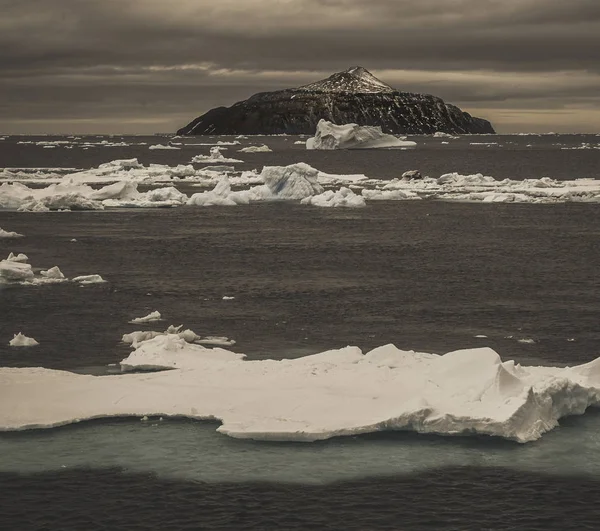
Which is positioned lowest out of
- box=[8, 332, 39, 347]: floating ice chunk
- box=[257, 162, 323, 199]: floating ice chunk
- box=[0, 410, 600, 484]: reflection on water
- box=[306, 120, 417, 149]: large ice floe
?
box=[0, 410, 600, 484]: reflection on water

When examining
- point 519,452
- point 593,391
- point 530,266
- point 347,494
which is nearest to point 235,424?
point 347,494

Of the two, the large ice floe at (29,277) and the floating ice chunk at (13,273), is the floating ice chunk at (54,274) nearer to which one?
the large ice floe at (29,277)

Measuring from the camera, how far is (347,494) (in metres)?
15.0

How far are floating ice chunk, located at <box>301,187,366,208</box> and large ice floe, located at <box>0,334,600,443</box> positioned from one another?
132ft

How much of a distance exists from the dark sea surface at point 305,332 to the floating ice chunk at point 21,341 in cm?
33

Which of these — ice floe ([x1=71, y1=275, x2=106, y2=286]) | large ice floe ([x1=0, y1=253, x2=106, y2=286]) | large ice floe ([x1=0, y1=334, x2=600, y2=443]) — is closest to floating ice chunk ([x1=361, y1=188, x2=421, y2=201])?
large ice floe ([x1=0, y1=253, x2=106, y2=286])

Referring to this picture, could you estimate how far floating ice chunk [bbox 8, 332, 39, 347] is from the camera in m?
24.2

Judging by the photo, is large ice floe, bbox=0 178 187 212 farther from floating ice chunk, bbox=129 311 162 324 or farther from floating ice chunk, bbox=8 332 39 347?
floating ice chunk, bbox=8 332 39 347

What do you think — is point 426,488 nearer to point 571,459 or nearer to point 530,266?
point 571,459

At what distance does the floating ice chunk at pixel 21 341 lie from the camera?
24.2m

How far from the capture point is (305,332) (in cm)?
2586

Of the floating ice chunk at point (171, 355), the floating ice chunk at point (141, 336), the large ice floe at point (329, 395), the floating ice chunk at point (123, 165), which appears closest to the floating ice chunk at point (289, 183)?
the floating ice chunk at point (123, 165)

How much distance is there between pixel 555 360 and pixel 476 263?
16.1m

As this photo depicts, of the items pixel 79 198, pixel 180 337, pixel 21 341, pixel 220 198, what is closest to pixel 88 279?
pixel 21 341
